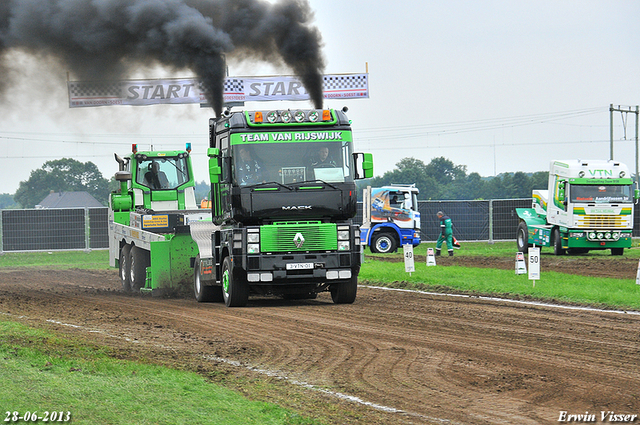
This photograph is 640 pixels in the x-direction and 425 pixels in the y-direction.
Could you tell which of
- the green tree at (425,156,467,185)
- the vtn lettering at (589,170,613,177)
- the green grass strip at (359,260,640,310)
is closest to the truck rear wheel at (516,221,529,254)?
the vtn lettering at (589,170,613,177)

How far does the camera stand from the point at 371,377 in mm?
8391

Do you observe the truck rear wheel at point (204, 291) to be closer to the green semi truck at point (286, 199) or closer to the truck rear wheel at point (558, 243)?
the green semi truck at point (286, 199)

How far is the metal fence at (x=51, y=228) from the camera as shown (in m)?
37.3

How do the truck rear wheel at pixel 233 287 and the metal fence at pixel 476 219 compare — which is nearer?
the truck rear wheel at pixel 233 287

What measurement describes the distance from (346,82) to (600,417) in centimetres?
3119

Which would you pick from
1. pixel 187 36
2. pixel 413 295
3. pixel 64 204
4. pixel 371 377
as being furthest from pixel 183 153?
pixel 64 204

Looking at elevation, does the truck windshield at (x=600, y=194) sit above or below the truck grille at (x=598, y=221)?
above

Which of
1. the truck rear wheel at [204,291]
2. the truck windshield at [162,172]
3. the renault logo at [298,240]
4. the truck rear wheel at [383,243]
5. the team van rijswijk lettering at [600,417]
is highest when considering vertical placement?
the truck windshield at [162,172]

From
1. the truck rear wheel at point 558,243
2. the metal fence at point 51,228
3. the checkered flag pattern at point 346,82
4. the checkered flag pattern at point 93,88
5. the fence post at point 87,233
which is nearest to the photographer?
the checkered flag pattern at point 93,88

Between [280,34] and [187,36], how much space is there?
7.65 feet

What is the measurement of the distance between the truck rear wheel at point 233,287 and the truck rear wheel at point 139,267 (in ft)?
14.6

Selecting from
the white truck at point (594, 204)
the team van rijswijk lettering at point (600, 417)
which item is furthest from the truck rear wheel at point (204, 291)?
the white truck at point (594, 204)

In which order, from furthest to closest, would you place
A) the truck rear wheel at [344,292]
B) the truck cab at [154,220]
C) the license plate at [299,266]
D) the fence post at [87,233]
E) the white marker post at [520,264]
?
the fence post at [87,233] < the white marker post at [520,264] < the truck cab at [154,220] < the truck rear wheel at [344,292] < the license plate at [299,266]

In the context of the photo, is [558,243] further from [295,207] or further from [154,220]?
[295,207]
